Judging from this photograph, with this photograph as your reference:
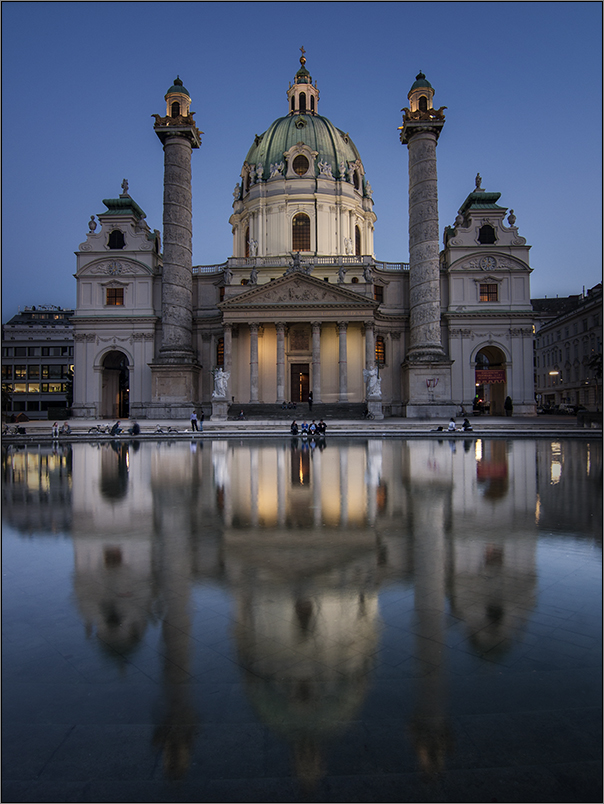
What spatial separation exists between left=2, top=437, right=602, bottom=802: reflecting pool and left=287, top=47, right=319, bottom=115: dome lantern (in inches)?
2580

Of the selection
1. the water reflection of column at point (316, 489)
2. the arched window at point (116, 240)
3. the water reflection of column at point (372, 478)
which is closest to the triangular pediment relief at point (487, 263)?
the arched window at point (116, 240)

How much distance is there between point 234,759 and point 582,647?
2954mm

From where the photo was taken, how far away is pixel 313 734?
9.48 feet

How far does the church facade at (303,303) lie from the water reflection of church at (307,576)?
29501mm

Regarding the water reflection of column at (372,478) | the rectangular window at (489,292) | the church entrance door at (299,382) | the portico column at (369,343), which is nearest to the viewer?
the water reflection of column at (372,478)

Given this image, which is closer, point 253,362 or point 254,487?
point 254,487

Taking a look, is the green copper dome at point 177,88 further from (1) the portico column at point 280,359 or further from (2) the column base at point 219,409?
(2) the column base at point 219,409

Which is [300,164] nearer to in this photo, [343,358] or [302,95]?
[302,95]

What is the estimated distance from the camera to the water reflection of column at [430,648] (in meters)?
2.82

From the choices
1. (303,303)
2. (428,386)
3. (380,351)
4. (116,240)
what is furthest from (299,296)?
(116,240)

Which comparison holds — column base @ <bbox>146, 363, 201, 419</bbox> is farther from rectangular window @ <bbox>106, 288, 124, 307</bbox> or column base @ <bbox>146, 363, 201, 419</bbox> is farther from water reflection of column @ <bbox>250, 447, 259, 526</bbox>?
water reflection of column @ <bbox>250, 447, 259, 526</bbox>

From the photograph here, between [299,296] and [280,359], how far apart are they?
6.04 metres

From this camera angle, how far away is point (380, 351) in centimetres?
4975

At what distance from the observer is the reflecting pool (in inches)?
103
